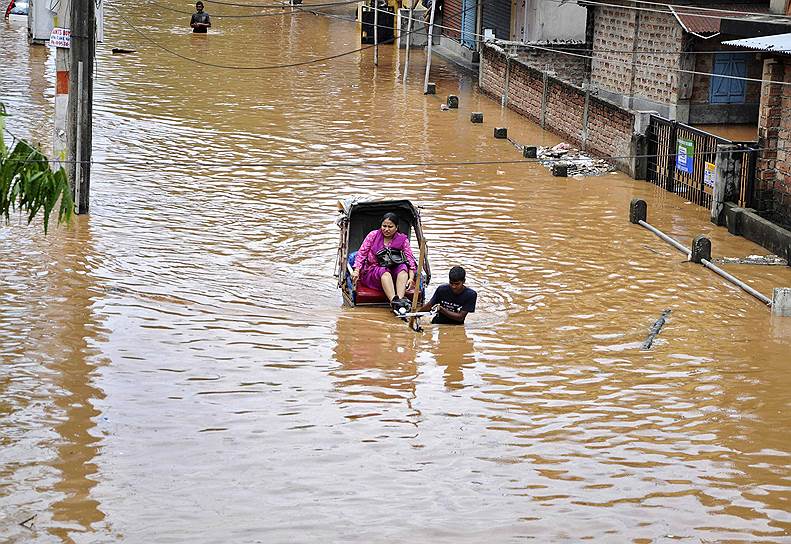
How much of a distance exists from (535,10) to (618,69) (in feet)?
20.6

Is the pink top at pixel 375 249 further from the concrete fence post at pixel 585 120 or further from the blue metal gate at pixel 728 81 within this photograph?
the blue metal gate at pixel 728 81

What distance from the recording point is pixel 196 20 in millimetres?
46094

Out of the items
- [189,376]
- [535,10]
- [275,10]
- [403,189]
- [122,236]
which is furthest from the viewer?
[275,10]

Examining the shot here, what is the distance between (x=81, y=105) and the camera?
19.9 meters

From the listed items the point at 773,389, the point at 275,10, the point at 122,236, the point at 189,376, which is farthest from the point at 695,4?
the point at 275,10

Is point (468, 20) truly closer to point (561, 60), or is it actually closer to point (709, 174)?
point (561, 60)

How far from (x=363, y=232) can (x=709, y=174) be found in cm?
768

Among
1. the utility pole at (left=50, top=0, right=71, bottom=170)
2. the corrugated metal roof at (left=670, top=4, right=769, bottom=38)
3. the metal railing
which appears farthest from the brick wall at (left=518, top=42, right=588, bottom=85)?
the utility pole at (left=50, top=0, right=71, bottom=170)

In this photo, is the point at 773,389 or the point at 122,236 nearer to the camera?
the point at 773,389

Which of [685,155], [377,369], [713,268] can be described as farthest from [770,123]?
[377,369]

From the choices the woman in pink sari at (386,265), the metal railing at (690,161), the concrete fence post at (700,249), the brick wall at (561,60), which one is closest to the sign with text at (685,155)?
the metal railing at (690,161)

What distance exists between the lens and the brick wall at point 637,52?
29656mm

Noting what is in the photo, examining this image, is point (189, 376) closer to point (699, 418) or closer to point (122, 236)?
point (699, 418)

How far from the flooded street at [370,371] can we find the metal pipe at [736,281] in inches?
5.9
